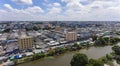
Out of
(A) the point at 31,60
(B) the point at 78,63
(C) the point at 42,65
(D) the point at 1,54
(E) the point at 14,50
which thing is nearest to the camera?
(B) the point at 78,63

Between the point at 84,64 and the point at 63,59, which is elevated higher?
the point at 84,64

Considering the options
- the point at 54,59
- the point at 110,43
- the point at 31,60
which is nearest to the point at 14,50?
the point at 31,60

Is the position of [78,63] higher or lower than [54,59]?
higher

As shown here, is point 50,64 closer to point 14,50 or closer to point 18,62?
point 18,62

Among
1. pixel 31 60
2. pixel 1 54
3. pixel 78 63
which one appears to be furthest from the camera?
pixel 1 54

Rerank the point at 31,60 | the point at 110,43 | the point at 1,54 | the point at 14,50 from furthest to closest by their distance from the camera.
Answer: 1. the point at 110,43
2. the point at 14,50
3. the point at 1,54
4. the point at 31,60

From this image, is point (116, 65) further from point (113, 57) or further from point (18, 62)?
point (18, 62)

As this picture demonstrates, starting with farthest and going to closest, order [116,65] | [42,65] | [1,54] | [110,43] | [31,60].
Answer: [110,43] → [1,54] → [31,60] → [42,65] → [116,65]

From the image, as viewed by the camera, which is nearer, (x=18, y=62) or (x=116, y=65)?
(x=116, y=65)

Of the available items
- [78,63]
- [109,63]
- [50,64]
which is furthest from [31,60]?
[109,63]
